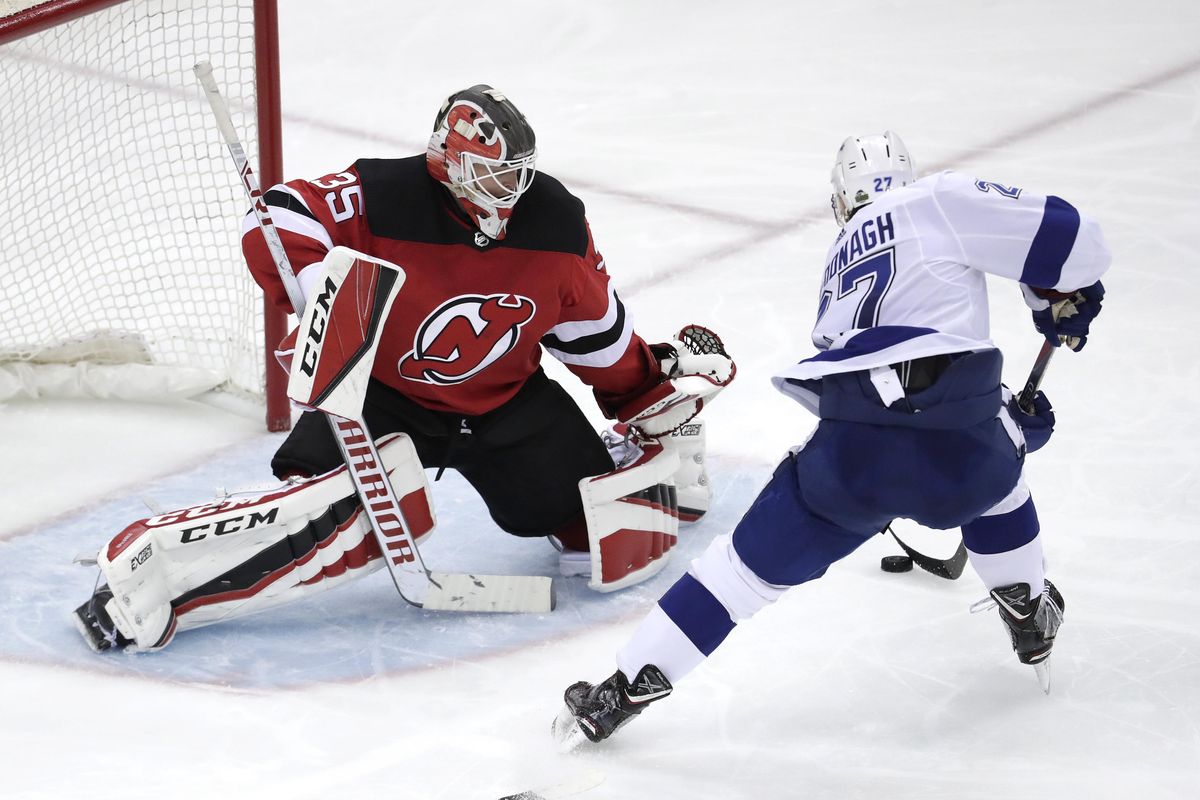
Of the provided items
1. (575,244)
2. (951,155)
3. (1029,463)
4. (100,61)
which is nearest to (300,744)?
(575,244)

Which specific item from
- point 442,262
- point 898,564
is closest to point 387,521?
point 442,262

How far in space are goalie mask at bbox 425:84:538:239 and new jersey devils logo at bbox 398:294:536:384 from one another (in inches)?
5.8

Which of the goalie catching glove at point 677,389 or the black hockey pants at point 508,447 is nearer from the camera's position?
the black hockey pants at point 508,447

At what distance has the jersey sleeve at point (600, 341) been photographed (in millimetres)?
2572

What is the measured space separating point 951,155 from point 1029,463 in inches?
79.7

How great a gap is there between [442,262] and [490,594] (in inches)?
22.5

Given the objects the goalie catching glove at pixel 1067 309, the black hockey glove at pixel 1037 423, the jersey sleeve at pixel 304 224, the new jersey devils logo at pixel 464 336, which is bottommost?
the black hockey glove at pixel 1037 423

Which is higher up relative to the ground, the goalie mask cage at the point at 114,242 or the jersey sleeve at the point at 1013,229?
the jersey sleeve at the point at 1013,229

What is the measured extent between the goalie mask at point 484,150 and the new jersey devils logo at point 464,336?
5.8 inches

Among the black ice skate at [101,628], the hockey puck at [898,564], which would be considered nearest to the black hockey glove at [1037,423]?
the hockey puck at [898,564]

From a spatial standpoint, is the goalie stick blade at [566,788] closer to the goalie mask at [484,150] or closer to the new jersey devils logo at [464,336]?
the new jersey devils logo at [464,336]

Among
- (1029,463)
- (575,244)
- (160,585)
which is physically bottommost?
(1029,463)

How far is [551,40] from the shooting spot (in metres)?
6.21

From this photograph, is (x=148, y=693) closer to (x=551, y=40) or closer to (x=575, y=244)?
(x=575, y=244)
